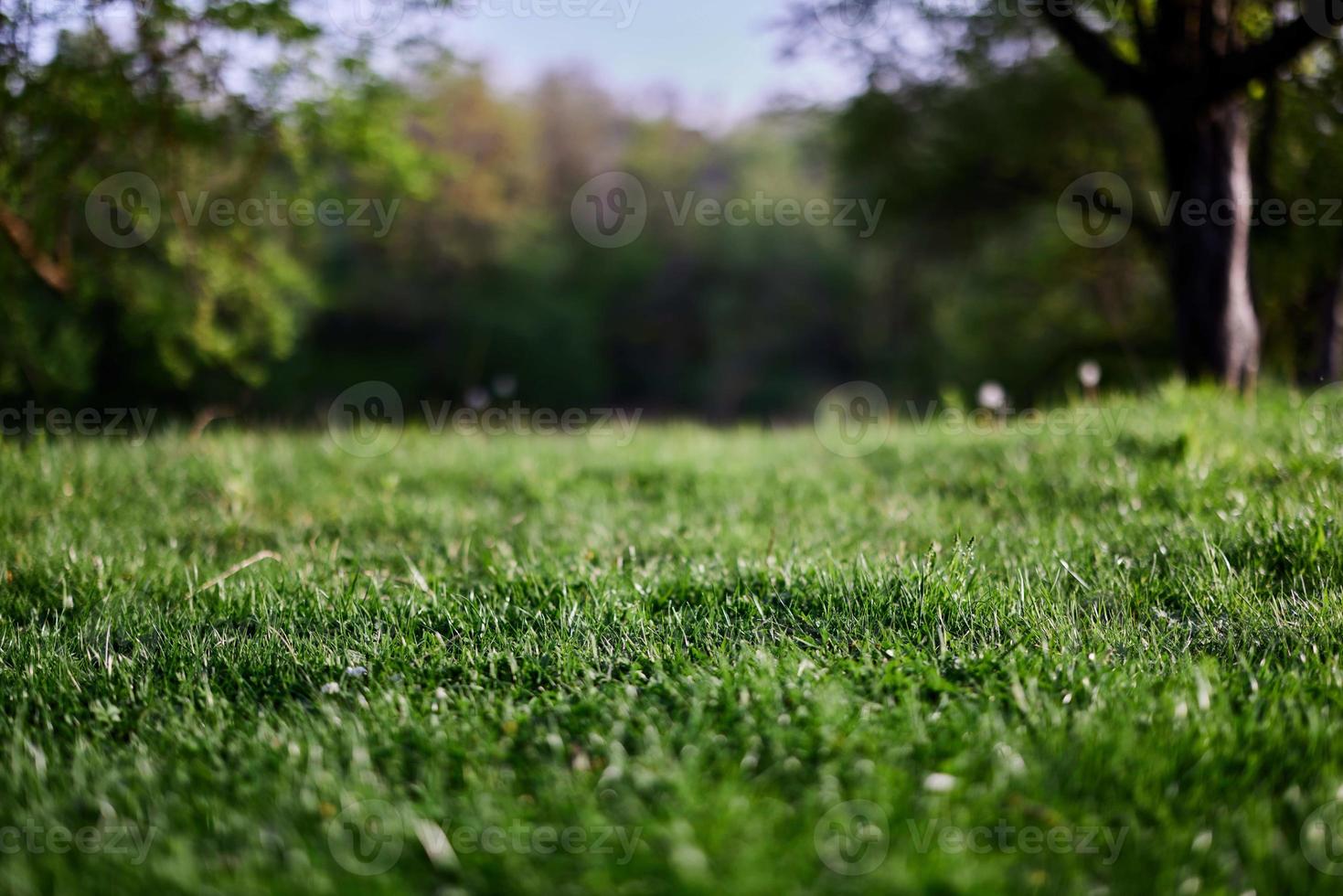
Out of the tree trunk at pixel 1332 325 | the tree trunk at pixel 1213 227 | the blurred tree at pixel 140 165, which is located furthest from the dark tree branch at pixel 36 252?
the tree trunk at pixel 1332 325

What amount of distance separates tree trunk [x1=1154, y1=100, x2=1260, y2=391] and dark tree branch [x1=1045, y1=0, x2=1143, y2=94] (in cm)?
38

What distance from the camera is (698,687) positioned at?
2.60 metres

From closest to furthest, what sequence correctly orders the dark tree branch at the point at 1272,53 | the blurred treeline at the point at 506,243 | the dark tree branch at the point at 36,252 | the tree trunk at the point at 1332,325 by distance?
the dark tree branch at the point at 1272,53
the dark tree branch at the point at 36,252
the blurred treeline at the point at 506,243
the tree trunk at the point at 1332,325

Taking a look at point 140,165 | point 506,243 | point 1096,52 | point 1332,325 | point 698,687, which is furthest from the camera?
point 506,243

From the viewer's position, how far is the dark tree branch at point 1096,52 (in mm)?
6820

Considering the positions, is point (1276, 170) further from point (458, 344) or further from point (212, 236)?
point (458, 344)

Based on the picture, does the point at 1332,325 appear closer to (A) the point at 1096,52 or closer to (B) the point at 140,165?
(A) the point at 1096,52

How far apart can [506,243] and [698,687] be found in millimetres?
31343

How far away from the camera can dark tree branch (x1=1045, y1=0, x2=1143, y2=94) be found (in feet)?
22.4

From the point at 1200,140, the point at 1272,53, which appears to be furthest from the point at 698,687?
the point at 1200,140

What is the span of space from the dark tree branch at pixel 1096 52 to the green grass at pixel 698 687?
357 centimetres

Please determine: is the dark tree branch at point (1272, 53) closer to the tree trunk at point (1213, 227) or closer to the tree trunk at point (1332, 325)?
the tree trunk at point (1213, 227)

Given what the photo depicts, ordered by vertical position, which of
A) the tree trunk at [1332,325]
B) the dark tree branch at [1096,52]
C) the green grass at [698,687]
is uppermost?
the dark tree branch at [1096,52]

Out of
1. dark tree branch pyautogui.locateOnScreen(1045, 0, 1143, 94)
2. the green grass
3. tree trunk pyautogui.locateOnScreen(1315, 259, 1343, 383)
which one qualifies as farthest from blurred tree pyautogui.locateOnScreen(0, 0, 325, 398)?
tree trunk pyautogui.locateOnScreen(1315, 259, 1343, 383)
